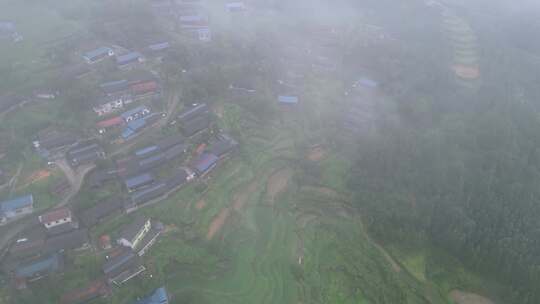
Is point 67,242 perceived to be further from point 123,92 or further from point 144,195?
point 123,92

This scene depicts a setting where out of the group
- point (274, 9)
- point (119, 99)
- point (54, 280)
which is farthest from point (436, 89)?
point (54, 280)

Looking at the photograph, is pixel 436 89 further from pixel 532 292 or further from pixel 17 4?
pixel 17 4

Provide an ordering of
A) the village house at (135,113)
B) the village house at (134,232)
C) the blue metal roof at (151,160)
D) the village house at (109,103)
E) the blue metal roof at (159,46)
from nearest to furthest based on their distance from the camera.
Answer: the village house at (134,232)
the blue metal roof at (151,160)
the village house at (135,113)
the village house at (109,103)
the blue metal roof at (159,46)

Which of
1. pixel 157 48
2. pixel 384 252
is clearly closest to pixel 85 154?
pixel 157 48

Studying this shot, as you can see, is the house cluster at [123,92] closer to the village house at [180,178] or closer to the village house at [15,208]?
the village house at [180,178]

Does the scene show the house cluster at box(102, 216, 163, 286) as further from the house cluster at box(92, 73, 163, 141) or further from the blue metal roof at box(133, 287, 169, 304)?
A: the house cluster at box(92, 73, 163, 141)

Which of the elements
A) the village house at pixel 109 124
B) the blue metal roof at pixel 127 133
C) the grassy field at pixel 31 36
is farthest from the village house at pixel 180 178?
the grassy field at pixel 31 36
